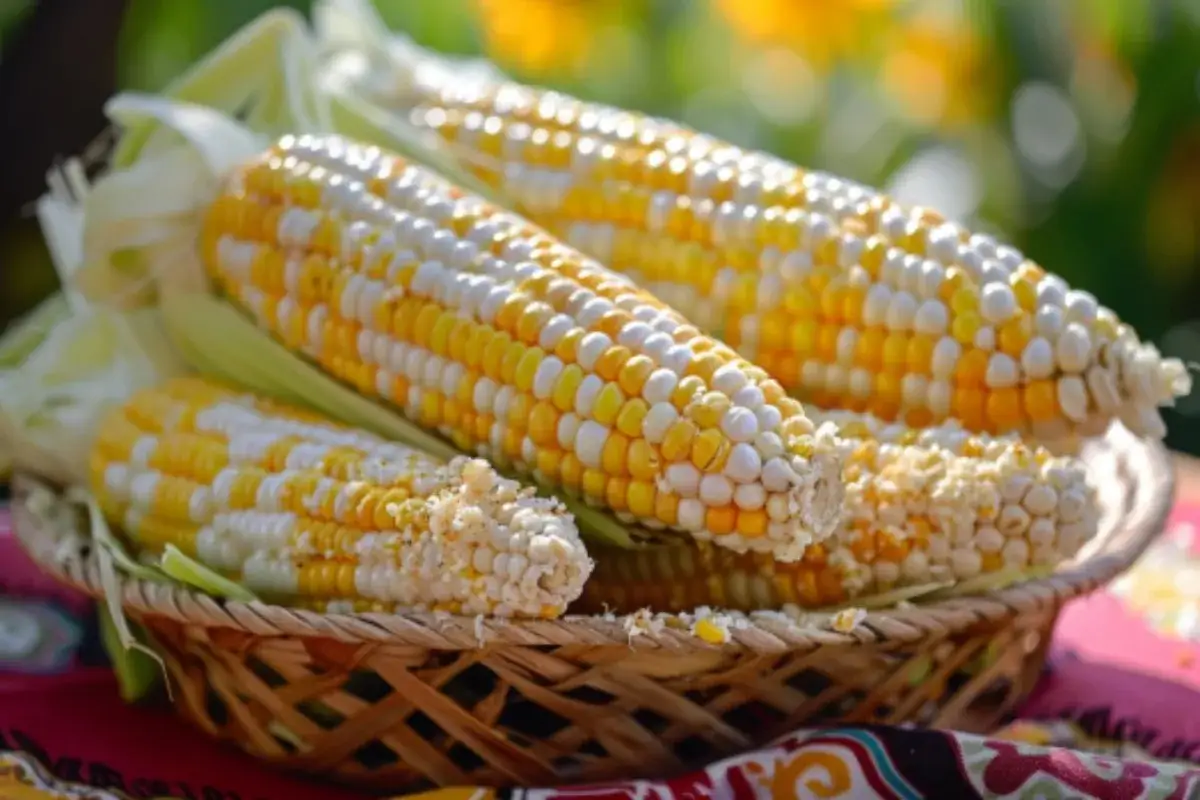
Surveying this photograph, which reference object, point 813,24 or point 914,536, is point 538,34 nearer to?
point 813,24

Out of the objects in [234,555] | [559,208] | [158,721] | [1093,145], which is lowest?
A: [158,721]

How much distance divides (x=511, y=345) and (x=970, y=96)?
1.53m

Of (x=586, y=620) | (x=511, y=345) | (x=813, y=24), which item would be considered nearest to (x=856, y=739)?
(x=586, y=620)

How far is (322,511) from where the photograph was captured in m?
0.81

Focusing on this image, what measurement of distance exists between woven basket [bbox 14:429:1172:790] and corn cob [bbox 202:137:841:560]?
0.08m

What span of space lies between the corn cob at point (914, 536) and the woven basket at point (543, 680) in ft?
0.10

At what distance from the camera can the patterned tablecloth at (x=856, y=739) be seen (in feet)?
2.45

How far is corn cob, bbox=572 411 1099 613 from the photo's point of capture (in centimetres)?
80

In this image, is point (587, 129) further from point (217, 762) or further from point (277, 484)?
point (217, 762)

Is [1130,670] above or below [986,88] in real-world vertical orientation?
below

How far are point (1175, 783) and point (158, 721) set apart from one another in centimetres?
63

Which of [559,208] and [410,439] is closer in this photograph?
[410,439]

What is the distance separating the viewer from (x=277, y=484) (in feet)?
2.75

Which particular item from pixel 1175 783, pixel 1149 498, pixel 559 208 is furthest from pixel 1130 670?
pixel 559 208
